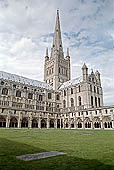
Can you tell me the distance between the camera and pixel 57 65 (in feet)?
289

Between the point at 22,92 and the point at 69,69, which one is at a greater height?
the point at 69,69

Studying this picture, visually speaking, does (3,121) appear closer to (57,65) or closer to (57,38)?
(57,65)

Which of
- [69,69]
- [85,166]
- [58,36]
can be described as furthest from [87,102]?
[85,166]

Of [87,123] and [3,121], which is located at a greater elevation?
[3,121]

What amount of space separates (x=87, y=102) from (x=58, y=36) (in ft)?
171

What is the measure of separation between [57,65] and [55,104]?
24.0 meters

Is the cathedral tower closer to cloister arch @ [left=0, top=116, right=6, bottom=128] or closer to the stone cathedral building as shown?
the stone cathedral building

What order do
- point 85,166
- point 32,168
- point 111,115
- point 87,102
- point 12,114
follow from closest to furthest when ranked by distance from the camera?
1. point 32,168
2. point 85,166
3. point 111,115
4. point 12,114
5. point 87,102

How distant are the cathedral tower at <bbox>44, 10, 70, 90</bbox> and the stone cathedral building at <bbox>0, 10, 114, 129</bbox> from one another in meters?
0.60

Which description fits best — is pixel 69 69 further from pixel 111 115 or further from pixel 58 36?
pixel 111 115

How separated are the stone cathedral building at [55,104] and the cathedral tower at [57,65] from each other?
0.60 metres

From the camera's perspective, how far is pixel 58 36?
319 feet

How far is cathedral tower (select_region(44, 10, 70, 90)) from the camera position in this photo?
8703 centimetres

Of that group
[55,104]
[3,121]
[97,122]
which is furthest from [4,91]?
[97,122]
